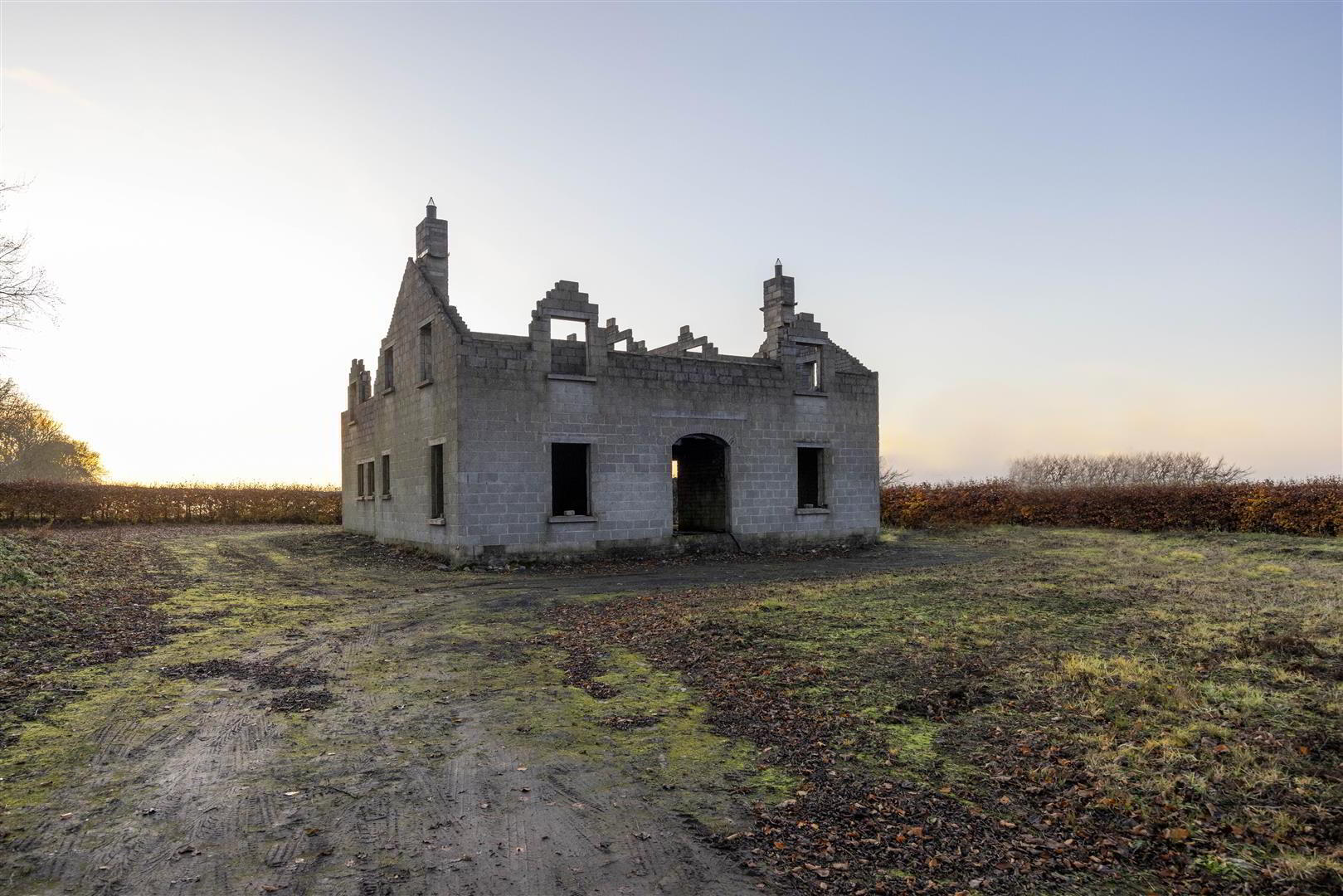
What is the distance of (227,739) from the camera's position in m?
6.27

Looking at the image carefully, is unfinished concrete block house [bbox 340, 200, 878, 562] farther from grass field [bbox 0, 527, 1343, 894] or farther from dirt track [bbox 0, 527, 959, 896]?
dirt track [bbox 0, 527, 959, 896]

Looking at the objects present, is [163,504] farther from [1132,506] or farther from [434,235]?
[1132,506]

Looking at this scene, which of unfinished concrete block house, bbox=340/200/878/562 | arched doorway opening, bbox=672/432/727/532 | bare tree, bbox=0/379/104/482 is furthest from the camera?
bare tree, bbox=0/379/104/482

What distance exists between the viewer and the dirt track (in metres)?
4.25

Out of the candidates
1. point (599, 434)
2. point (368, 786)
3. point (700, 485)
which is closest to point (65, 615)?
point (368, 786)

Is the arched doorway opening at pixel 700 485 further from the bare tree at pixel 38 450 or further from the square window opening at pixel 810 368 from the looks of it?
the bare tree at pixel 38 450

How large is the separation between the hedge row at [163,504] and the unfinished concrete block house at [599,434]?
546 inches

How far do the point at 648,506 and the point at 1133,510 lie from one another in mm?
16533

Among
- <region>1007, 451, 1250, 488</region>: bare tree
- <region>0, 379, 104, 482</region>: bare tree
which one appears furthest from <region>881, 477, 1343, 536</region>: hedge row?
<region>0, 379, 104, 482</region>: bare tree

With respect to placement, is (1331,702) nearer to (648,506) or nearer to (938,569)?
(938,569)

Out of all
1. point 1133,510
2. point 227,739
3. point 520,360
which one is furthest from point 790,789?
point 1133,510

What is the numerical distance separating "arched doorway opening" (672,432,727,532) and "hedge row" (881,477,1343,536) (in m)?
11.3

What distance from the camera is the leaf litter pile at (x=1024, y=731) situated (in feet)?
14.4

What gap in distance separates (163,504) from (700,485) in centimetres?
2523
